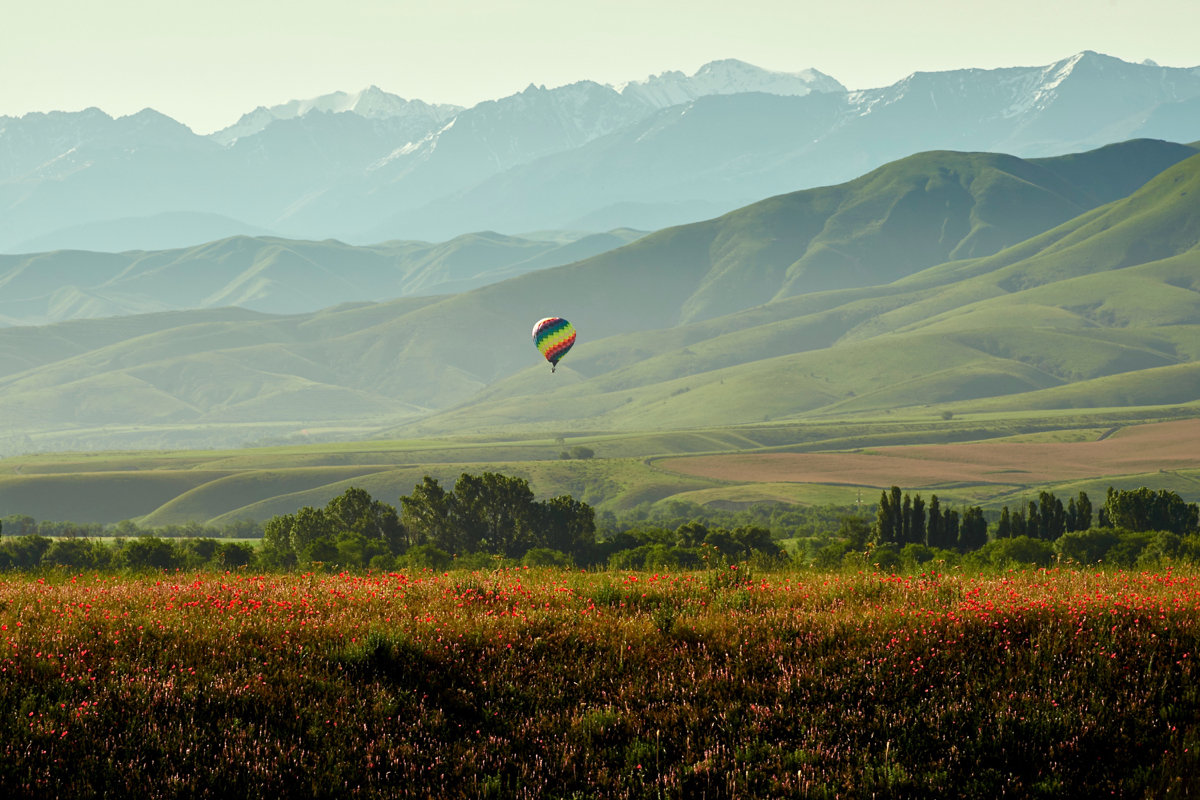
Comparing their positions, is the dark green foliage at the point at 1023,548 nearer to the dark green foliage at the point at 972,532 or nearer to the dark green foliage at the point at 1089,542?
the dark green foliage at the point at 1089,542

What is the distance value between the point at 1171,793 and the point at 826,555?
342 feet

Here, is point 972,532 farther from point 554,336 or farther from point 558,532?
point 554,336

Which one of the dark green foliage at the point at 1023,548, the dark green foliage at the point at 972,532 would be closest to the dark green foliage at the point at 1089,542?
the dark green foliage at the point at 1023,548

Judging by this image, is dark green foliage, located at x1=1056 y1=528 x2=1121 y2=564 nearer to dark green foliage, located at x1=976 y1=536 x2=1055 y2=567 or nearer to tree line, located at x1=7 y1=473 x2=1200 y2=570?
tree line, located at x1=7 y1=473 x2=1200 y2=570

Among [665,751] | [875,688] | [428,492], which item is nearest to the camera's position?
[665,751]

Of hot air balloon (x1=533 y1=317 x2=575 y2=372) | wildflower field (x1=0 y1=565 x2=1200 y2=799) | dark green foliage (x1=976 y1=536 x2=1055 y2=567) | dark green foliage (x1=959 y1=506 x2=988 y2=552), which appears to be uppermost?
hot air balloon (x1=533 y1=317 x2=575 y2=372)

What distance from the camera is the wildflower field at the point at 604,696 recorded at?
503 inches

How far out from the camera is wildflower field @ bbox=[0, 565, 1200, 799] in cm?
1277

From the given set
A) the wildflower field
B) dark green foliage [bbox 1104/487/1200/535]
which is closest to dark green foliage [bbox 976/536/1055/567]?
dark green foliage [bbox 1104/487/1200/535]

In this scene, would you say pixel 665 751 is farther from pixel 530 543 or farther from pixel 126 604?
pixel 530 543

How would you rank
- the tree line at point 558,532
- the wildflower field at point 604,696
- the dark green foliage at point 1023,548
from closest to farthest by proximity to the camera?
the wildflower field at point 604,696 < the dark green foliage at point 1023,548 < the tree line at point 558,532

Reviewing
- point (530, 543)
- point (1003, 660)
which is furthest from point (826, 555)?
point (1003, 660)

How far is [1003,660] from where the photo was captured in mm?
15102

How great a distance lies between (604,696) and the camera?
14.5 metres
